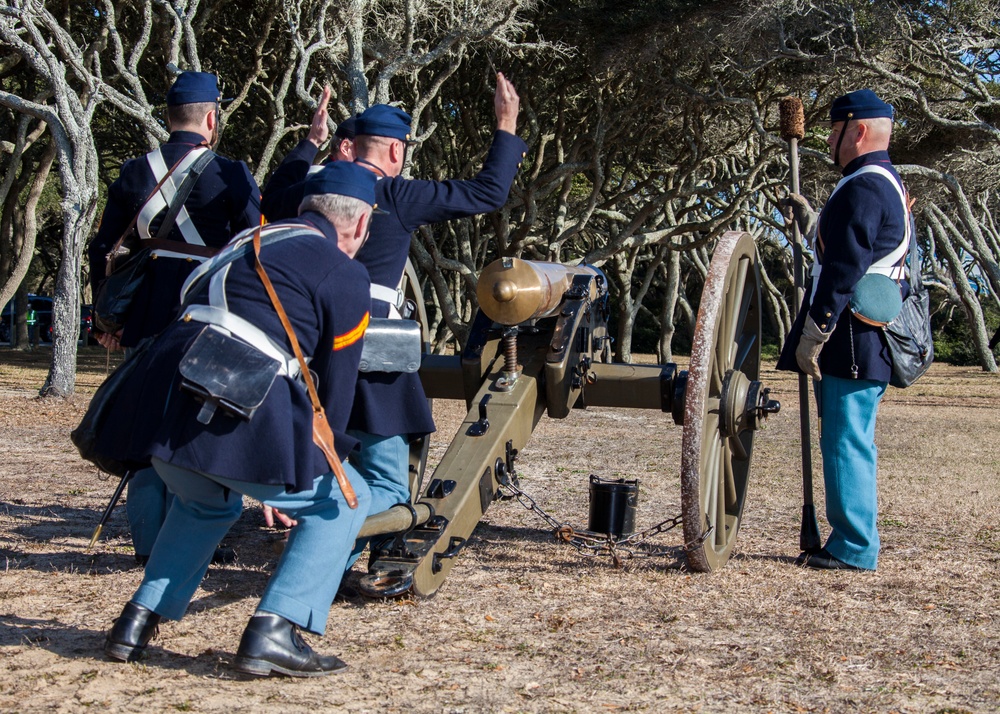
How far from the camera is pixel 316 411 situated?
3240 millimetres

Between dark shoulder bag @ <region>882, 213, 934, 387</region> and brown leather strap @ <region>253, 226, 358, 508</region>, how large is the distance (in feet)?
8.33

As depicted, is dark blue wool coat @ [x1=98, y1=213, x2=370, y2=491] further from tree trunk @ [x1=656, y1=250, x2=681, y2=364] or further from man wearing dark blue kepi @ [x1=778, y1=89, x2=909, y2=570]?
tree trunk @ [x1=656, y1=250, x2=681, y2=364]

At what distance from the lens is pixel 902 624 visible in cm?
411

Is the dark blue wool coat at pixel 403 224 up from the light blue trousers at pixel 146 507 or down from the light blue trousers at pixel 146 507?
up

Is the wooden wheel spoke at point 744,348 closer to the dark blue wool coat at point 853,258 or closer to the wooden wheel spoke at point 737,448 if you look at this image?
the wooden wheel spoke at point 737,448

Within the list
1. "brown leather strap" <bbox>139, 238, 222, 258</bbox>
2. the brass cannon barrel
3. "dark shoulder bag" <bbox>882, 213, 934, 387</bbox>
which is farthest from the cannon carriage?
"brown leather strap" <bbox>139, 238, 222, 258</bbox>

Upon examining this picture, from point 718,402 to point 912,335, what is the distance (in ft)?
2.85

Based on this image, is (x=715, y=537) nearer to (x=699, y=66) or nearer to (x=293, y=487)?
(x=293, y=487)

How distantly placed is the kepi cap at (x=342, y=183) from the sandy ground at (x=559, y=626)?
145 centimetres

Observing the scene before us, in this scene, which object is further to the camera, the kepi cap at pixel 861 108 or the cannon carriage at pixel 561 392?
the kepi cap at pixel 861 108

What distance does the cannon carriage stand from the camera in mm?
4102

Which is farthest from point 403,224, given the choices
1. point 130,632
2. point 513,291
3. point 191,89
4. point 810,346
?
point 130,632

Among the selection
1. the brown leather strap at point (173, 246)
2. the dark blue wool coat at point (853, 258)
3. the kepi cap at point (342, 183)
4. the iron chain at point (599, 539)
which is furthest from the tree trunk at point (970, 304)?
the kepi cap at point (342, 183)

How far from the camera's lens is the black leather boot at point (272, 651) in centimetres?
322
